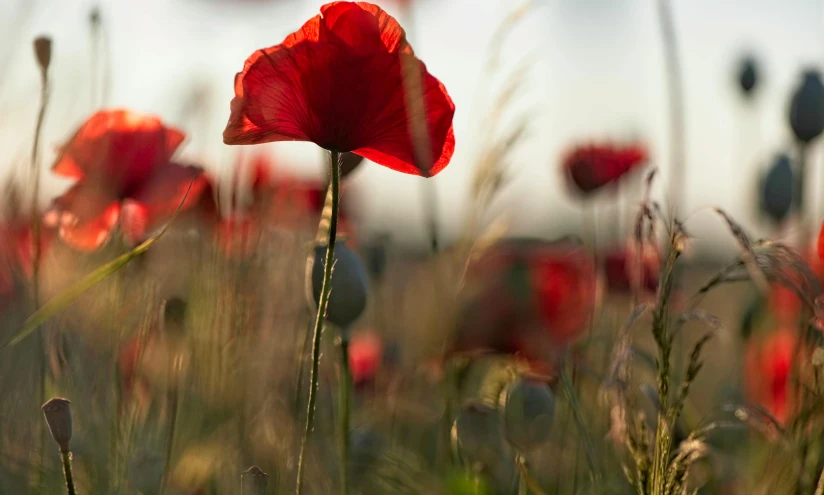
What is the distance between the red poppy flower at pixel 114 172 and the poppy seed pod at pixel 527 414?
1.42ft

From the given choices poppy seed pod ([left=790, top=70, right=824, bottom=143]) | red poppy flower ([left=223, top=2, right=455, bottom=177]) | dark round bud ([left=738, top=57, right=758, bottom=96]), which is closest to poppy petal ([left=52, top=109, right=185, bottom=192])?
red poppy flower ([left=223, top=2, right=455, bottom=177])

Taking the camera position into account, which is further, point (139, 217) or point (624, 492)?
point (139, 217)

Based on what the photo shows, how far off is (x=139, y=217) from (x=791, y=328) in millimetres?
1142

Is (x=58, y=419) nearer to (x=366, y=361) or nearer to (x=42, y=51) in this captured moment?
(x=42, y=51)

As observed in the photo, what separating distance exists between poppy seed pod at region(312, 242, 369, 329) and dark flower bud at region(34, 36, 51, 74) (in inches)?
11.6

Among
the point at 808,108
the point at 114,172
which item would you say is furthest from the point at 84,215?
the point at 808,108

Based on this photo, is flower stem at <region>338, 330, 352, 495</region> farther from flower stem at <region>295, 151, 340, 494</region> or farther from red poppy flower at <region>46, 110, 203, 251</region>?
red poppy flower at <region>46, 110, 203, 251</region>

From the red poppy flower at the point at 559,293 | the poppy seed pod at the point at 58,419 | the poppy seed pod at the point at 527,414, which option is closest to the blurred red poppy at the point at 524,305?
the red poppy flower at the point at 559,293

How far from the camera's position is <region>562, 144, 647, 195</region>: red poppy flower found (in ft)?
6.56

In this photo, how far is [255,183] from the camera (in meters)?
1.45

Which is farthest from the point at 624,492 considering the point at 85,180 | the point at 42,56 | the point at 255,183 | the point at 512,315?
the point at 42,56

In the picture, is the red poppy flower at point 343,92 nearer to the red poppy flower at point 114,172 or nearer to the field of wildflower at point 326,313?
the field of wildflower at point 326,313

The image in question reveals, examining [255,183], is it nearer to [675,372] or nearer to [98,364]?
[98,364]

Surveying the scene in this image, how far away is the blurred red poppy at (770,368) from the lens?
5.30 feet
